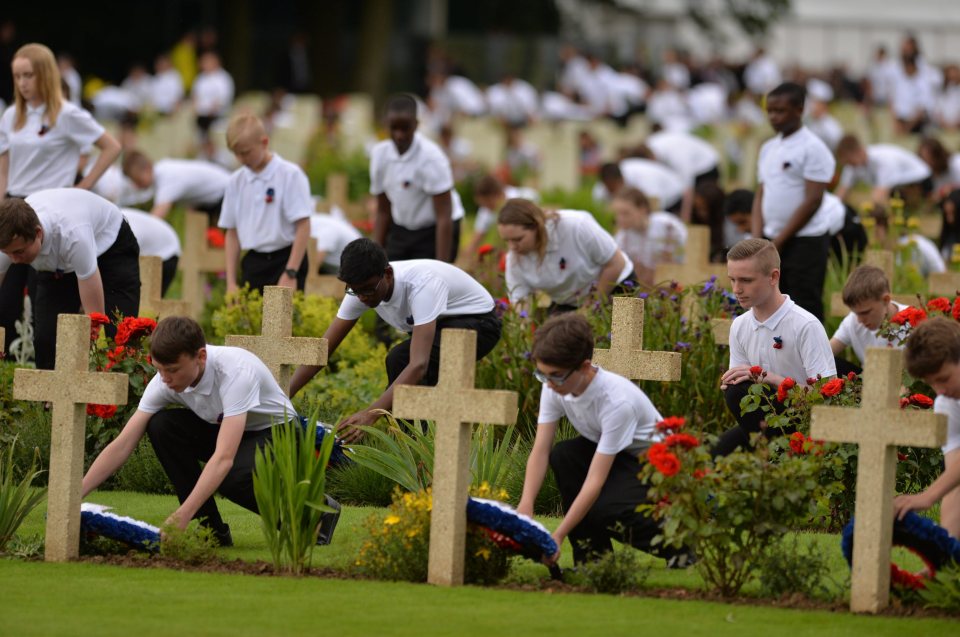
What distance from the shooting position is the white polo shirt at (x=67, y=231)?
926cm

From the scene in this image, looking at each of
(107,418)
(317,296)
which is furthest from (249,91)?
(107,418)

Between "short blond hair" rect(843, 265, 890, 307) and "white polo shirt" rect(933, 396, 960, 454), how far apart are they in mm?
2084

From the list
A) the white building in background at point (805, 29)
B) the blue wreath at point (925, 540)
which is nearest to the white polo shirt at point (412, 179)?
the blue wreath at point (925, 540)

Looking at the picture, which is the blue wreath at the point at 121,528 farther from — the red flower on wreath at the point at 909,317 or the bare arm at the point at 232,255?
the bare arm at the point at 232,255

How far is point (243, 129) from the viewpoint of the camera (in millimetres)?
11164

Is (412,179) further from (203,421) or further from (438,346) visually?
(203,421)

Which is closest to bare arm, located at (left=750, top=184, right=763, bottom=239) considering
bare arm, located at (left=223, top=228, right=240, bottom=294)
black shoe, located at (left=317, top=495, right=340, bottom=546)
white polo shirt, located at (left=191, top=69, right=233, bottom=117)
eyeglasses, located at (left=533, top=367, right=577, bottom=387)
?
bare arm, located at (left=223, top=228, right=240, bottom=294)

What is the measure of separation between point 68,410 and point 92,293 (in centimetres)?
196

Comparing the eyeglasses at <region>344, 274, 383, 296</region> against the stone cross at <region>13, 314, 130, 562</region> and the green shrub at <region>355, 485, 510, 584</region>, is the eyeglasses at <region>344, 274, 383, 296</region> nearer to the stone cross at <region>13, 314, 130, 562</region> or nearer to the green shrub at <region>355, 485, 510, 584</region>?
the stone cross at <region>13, 314, 130, 562</region>

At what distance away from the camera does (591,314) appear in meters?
10.5

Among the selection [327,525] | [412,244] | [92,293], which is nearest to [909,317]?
[327,525]

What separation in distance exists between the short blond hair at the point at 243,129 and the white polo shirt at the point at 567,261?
5.95ft

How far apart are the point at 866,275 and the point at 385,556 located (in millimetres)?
3095

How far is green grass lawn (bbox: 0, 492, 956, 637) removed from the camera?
20.6ft
